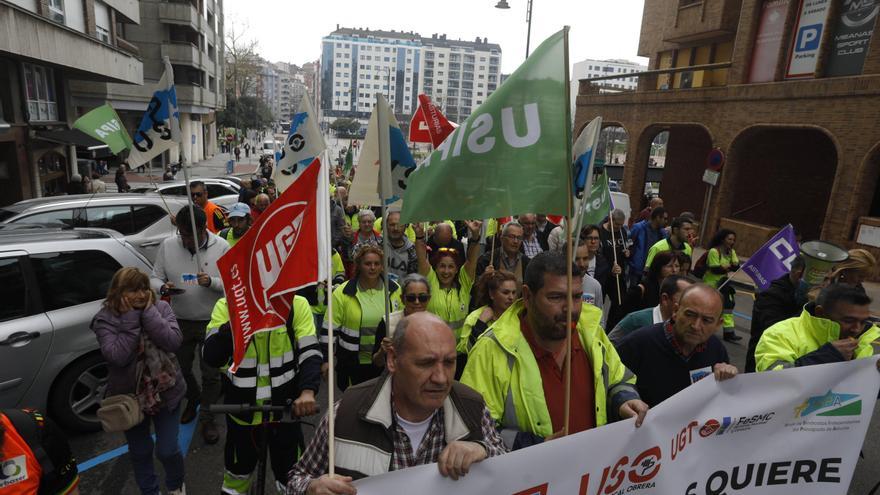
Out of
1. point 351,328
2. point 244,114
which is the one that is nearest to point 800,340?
point 351,328

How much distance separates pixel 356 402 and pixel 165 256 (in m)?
3.50

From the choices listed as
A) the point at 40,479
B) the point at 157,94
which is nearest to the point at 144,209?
the point at 157,94

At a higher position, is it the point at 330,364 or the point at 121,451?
the point at 330,364

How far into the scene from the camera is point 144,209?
8180mm

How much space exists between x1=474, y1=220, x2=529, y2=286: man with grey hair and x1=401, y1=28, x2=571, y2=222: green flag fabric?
306 cm

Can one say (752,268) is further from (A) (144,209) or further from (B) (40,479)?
(A) (144,209)

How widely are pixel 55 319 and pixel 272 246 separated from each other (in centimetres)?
280

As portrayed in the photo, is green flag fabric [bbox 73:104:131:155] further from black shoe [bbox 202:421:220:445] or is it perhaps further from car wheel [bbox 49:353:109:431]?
black shoe [bbox 202:421:220:445]

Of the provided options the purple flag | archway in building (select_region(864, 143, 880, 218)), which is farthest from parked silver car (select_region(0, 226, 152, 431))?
archway in building (select_region(864, 143, 880, 218))

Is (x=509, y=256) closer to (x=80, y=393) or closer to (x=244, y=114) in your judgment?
(x=80, y=393)

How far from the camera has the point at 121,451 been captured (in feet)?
14.2

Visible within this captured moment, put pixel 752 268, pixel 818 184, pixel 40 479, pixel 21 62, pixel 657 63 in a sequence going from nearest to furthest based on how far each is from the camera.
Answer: pixel 40 479 → pixel 752 268 → pixel 21 62 → pixel 818 184 → pixel 657 63

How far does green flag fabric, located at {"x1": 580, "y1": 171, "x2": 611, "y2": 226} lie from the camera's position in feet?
17.4

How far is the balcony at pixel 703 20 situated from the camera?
57.2ft
